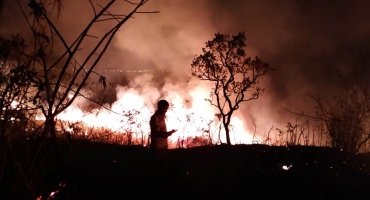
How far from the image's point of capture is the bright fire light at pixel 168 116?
1293 centimetres

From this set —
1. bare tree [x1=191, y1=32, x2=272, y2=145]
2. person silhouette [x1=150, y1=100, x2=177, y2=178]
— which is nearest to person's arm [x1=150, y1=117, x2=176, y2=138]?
person silhouette [x1=150, y1=100, x2=177, y2=178]

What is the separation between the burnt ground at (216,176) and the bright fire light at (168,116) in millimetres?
1200

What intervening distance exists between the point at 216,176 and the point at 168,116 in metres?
5.73

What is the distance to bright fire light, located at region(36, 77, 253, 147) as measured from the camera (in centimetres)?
1293

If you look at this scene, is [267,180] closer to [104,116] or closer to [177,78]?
[104,116]

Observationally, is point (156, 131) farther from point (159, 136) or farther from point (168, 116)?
point (168, 116)

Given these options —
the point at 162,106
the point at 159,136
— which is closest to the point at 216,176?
the point at 159,136

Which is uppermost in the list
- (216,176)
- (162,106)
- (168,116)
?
(168,116)

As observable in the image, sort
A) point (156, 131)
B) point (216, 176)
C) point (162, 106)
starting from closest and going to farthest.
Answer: point (156, 131)
point (162, 106)
point (216, 176)

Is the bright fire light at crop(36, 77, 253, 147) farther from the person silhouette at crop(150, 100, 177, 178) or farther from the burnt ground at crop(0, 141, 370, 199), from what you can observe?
the burnt ground at crop(0, 141, 370, 199)

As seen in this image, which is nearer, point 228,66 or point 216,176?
point 216,176

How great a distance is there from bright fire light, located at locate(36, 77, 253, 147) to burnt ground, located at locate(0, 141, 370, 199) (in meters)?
1.20

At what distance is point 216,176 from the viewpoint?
7637 mm

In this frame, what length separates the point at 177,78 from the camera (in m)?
27.5
